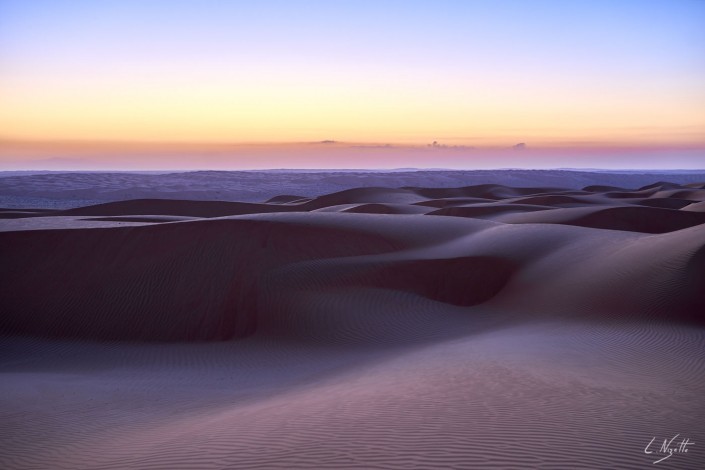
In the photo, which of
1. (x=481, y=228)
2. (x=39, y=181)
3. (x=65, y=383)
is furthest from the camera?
(x=39, y=181)

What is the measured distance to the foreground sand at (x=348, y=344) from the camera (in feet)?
18.9

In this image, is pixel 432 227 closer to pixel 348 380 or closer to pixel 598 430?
pixel 348 380

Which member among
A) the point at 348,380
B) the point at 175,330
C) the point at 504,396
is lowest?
the point at 175,330

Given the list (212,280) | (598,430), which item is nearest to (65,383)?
(212,280)

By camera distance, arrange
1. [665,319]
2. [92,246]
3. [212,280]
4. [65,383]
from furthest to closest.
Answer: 1. [92,246]
2. [212,280]
3. [665,319]
4. [65,383]

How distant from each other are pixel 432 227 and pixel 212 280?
930cm

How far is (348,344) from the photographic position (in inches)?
540

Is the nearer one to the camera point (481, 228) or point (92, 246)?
point (92, 246)

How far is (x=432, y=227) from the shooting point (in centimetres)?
2392

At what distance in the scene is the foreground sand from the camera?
576cm

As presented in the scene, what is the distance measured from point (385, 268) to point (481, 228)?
21.9 feet

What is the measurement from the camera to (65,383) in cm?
1098

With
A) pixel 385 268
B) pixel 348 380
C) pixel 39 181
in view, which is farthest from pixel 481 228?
pixel 39 181

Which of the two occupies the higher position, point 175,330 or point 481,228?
point 481,228
